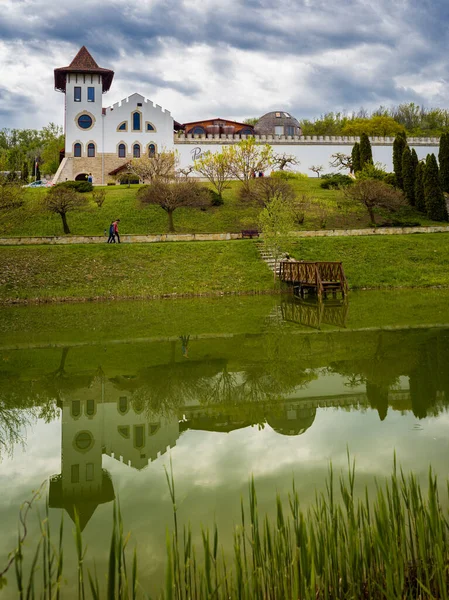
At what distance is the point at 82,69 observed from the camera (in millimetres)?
56094

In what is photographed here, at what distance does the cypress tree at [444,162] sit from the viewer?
46.2 m

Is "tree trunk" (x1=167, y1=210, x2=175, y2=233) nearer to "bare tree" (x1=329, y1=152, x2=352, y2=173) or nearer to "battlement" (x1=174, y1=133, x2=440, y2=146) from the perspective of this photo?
"battlement" (x1=174, y1=133, x2=440, y2=146)

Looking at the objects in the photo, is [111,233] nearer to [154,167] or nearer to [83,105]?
[154,167]

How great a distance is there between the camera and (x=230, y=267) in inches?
1105

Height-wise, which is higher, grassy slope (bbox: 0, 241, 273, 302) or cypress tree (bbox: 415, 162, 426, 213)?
cypress tree (bbox: 415, 162, 426, 213)

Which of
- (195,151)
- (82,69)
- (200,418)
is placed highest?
(82,69)

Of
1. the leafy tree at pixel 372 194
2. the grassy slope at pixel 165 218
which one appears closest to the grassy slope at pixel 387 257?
the leafy tree at pixel 372 194

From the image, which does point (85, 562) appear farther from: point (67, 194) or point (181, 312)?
point (67, 194)

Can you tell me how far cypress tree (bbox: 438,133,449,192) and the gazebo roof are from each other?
115ft

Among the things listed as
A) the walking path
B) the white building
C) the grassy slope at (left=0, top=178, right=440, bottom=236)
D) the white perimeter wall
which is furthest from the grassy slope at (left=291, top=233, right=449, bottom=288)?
the white building

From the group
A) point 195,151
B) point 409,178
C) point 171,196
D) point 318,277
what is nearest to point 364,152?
point 409,178

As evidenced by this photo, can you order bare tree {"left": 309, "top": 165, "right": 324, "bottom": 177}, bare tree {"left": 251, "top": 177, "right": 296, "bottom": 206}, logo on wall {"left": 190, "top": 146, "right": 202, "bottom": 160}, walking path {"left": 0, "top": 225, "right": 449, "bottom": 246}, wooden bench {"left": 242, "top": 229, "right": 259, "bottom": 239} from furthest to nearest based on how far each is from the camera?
bare tree {"left": 309, "top": 165, "right": 324, "bottom": 177} < logo on wall {"left": 190, "top": 146, "right": 202, "bottom": 160} < bare tree {"left": 251, "top": 177, "right": 296, "bottom": 206} < wooden bench {"left": 242, "top": 229, "right": 259, "bottom": 239} < walking path {"left": 0, "top": 225, "right": 449, "bottom": 246}

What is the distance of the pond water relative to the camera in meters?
4.30

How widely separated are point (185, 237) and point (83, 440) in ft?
96.8
